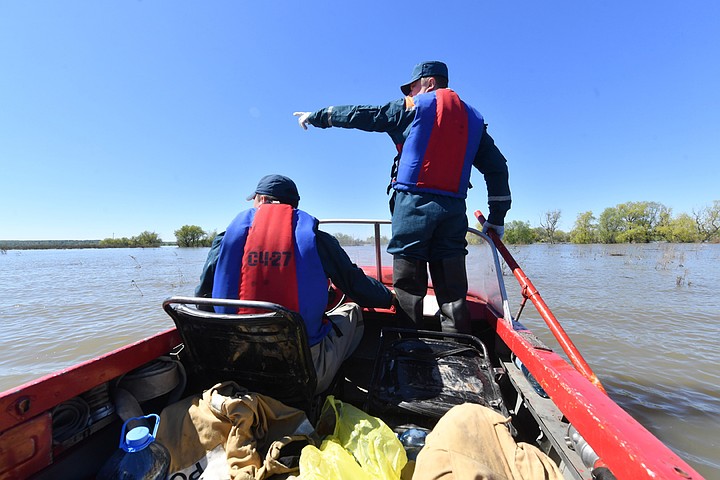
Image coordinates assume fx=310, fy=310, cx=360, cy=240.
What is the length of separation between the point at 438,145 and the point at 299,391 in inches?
71.5

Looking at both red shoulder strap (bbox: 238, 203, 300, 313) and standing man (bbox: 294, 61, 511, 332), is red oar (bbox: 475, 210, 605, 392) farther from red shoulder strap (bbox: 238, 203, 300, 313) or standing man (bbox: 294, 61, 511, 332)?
red shoulder strap (bbox: 238, 203, 300, 313)

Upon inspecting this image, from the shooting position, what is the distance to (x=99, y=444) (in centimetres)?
146

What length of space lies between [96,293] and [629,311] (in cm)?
1718

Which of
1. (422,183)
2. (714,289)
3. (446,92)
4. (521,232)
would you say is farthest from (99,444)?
(521,232)

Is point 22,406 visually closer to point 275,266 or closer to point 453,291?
point 275,266

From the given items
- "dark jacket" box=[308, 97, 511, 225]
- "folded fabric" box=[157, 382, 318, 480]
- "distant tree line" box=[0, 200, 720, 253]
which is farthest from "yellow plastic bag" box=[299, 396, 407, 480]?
"distant tree line" box=[0, 200, 720, 253]

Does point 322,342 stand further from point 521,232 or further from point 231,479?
point 521,232

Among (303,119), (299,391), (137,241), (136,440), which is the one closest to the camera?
(136,440)

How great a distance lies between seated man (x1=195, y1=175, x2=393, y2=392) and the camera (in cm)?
166

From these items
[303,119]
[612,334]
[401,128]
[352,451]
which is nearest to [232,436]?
[352,451]

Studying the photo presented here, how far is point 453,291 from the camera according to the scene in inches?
90.8

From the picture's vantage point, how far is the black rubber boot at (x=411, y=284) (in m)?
2.31

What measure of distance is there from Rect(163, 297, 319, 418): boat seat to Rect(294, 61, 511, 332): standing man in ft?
3.42

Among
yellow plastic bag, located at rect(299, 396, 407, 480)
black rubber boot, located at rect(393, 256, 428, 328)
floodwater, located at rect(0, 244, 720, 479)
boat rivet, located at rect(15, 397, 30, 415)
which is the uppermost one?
black rubber boot, located at rect(393, 256, 428, 328)
